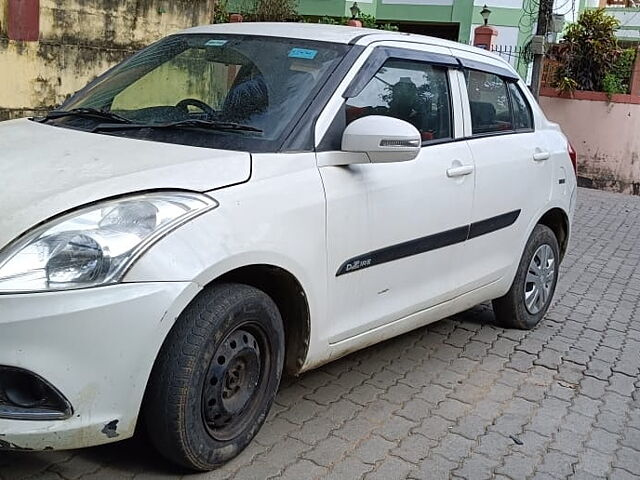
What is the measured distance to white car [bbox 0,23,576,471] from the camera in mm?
2682

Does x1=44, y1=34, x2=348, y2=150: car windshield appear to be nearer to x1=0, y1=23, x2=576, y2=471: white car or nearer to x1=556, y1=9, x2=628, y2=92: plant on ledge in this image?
x1=0, y1=23, x2=576, y2=471: white car

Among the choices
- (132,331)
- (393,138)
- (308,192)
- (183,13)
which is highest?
(183,13)

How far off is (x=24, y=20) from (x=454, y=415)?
599 cm

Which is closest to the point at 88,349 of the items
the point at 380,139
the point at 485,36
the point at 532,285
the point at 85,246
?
the point at 85,246

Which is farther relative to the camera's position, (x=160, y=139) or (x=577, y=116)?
(x=577, y=116)

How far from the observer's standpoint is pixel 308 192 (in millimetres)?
3391

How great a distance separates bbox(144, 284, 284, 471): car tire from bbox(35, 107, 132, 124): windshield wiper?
3.77 ft

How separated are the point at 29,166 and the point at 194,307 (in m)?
0.84

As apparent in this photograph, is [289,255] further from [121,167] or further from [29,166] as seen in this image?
[29,166]

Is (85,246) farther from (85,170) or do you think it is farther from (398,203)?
(398,203)

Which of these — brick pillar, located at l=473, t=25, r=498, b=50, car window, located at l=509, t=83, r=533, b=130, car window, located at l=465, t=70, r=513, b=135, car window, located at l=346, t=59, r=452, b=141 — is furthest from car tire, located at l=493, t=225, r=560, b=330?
brick pillar, located at l=473, t=25, r=498, b=50

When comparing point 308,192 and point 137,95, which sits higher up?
point 137,95

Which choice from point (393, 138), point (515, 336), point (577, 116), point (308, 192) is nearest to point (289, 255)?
point (308, 192)

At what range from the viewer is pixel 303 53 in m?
3.93
